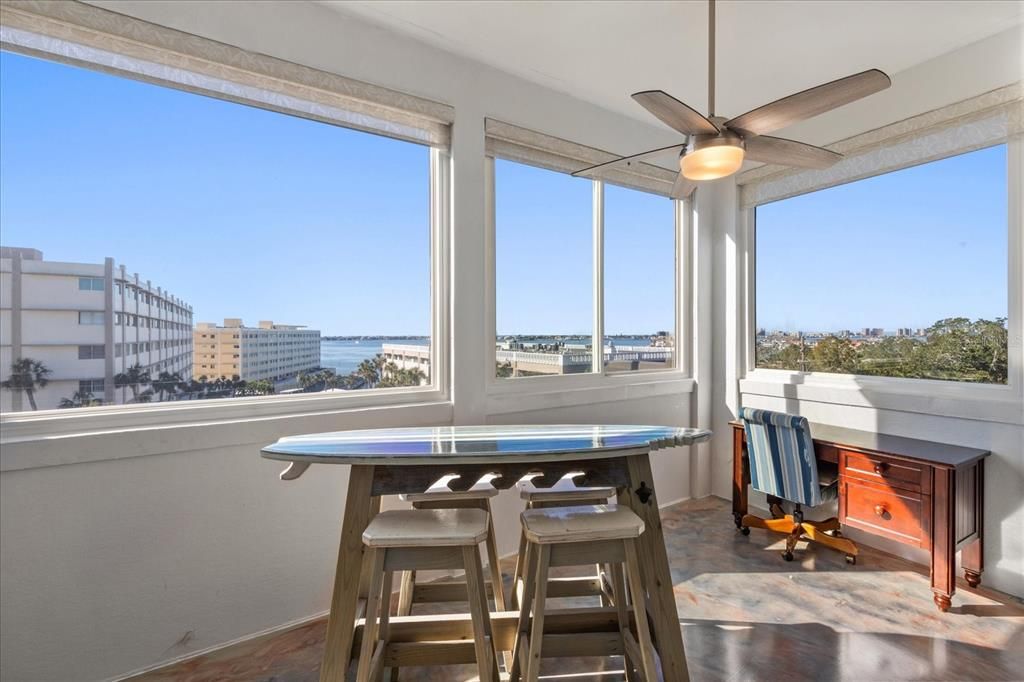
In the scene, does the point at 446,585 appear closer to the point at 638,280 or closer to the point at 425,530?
the point at 425,530

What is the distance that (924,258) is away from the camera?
2.89 meters

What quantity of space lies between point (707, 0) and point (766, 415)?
2.13 m

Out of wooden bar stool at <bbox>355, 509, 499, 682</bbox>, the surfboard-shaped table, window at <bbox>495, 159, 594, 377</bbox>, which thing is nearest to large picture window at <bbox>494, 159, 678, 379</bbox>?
window at <bbox>495, 159, 594, 377</bbox>

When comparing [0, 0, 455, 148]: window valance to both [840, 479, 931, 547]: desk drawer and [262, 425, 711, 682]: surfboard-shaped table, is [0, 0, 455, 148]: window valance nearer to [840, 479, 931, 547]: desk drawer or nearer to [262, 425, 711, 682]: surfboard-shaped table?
[262, 425, 711, 682]: surfboard-shaped table

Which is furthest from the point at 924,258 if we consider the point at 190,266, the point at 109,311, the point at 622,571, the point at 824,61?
the point at 109,311

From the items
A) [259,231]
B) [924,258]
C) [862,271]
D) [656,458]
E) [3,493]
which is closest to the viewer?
[3,493]

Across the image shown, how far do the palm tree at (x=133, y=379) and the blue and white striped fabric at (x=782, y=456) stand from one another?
3.09 metres

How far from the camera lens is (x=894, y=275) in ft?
9.87

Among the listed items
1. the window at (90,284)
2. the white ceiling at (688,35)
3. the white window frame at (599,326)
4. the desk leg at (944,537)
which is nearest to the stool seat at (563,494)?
the white window frame at (599,326)

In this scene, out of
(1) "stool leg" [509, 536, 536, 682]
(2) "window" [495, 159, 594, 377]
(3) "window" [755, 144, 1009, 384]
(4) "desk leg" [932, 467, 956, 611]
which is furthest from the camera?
(2) "window" [495, 159, 594, 377]

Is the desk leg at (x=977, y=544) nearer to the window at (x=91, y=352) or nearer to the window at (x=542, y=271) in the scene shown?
the window at (x=542, y=271)

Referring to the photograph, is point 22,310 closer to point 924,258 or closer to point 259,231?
point 259,231

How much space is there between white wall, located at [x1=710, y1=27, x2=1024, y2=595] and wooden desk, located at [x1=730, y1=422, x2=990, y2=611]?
65 millimetres

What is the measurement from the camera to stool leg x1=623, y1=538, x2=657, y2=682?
62.7 inches
